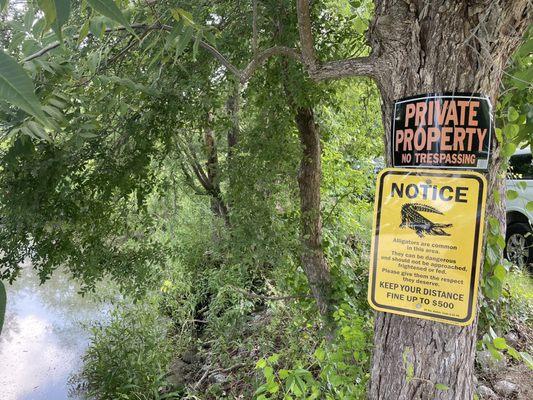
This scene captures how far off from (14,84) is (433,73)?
0.92 meters

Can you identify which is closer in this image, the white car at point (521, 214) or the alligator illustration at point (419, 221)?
the alligator illustration at point (419, 221)

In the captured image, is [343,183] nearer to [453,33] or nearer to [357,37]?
[357,37]

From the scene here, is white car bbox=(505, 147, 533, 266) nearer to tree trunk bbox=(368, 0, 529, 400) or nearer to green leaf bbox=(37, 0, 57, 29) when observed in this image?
tree trunk bbox=(368, 0, 529, 400)

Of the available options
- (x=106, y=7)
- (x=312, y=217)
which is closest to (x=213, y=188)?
(x=312, y=217)

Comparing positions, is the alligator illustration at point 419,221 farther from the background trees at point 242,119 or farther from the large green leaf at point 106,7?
the large green leaf at point 106,7

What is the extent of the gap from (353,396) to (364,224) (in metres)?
2.84

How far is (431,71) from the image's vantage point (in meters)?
1.06

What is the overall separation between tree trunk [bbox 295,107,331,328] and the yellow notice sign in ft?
4.10

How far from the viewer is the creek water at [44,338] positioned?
4.36 meters

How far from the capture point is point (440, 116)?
105cm

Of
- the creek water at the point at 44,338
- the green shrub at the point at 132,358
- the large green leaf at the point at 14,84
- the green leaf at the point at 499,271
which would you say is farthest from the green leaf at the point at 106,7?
the creek water at the point at 44,338

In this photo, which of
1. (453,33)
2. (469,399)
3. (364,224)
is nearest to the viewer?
(453,33)

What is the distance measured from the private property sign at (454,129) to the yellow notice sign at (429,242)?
0.04 metres

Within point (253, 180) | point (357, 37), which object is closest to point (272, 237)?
point (253, 180)
